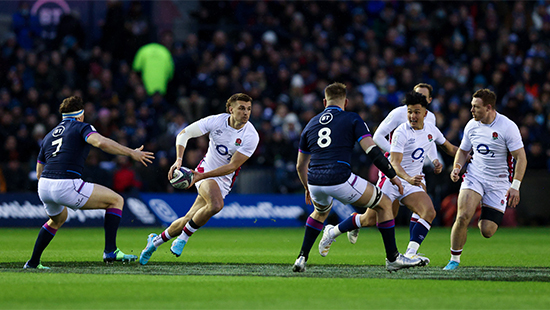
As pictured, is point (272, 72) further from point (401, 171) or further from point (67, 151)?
point (67, 151)

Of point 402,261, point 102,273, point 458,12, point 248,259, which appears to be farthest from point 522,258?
point 458,12

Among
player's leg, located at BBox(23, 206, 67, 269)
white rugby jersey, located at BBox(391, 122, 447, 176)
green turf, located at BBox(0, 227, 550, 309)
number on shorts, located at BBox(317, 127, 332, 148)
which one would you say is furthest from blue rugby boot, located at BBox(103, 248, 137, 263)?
white rugby jersey, located at BBox(391, 122, 447, 176)

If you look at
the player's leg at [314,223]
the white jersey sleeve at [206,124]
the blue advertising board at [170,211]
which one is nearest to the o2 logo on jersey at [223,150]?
the white jersey sleeve at [206,124]

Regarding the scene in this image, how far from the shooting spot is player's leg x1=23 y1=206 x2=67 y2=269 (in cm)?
895

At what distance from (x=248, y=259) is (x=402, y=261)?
282 cm

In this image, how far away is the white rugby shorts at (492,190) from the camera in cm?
937

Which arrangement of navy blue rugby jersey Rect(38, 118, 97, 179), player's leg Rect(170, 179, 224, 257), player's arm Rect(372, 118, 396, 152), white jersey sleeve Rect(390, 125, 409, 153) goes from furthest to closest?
player's arm Rect(372, 118, 396, 152) → player's leg Rect(170, 179, 224, 257) → white jersey sleeve Rect(390, 125, 409, 153) → navy blue rugby jersey Rect(38, 118, 97, 179)

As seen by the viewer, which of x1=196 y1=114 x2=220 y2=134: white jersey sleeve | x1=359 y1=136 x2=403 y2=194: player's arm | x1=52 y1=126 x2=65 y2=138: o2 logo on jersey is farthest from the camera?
x1=196 y1=114 x2=220 y2=134: white jersey sleeve

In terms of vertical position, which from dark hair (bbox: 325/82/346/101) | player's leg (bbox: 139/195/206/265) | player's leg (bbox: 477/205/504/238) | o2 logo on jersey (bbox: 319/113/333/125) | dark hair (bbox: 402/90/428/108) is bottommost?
player's leg (bbox: 139/195/206/265)

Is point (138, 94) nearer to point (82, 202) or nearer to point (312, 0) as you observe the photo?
point (312, 0)

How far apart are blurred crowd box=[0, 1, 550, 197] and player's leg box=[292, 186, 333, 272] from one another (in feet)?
28.8

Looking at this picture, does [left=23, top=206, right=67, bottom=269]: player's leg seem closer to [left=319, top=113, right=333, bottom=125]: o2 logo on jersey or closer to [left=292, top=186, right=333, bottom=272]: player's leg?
[left=292, top=186, right=333, bottom=272]: player's leg

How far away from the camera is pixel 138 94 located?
1991cm

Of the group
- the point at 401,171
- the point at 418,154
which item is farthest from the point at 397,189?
the point at 418,154
